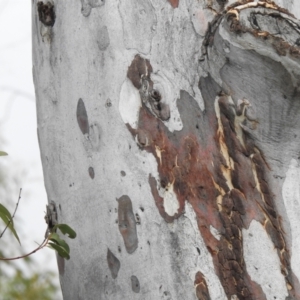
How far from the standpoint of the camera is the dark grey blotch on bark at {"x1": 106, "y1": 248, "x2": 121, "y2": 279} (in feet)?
3.07

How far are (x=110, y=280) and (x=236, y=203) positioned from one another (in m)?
0.17

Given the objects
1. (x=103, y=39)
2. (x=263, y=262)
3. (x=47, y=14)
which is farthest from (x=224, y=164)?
(x=47, y=14)

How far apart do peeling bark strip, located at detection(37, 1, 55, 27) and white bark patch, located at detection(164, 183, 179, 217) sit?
0.28 meters

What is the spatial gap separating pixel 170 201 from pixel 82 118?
157mm

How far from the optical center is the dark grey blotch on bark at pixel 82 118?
98 cm

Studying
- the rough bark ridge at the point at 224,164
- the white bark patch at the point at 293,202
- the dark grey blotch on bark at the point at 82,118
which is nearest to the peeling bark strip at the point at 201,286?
the rough bark ridge at the point at 224,164

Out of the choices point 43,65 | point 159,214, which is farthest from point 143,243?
point 43,65

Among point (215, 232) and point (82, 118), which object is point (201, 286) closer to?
point (215, 232)

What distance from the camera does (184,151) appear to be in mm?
921

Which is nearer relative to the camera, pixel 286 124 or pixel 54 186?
pixel 286 124

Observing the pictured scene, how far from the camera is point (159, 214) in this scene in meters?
0.92

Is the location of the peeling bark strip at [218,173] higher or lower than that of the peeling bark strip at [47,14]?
lower

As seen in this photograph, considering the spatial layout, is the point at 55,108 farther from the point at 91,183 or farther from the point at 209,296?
the point at 209,296

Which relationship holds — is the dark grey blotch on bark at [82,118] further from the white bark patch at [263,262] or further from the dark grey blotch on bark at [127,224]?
the white bark patch at [263,262]
